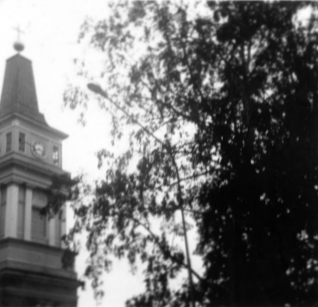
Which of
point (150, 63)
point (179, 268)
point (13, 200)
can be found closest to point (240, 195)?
point (179, 268)

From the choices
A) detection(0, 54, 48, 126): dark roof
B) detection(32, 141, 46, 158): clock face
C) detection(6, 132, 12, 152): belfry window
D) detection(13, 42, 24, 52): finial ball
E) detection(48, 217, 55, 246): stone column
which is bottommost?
detection(48, 217, 55, 246): stone column

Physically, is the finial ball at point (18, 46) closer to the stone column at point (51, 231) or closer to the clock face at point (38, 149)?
the clock face at point (38, 149)

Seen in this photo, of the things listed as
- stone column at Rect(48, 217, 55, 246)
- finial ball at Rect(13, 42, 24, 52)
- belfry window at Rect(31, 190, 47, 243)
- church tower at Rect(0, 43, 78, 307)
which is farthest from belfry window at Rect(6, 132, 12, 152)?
finial ball at Rect(13, 42, 24, 52)

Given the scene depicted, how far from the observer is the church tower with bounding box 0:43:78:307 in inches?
191

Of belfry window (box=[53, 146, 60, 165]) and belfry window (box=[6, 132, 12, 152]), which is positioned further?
belfry window (box=[53, 146, 60, 165])

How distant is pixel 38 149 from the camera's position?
5.18 m

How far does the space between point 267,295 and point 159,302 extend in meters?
0.96

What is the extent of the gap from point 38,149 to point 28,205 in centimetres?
51

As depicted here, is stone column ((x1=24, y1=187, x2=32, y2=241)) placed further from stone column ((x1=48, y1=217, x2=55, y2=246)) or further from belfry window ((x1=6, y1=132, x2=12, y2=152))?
belfry window ((x1=6, y1=132, x2=12, y2=152))

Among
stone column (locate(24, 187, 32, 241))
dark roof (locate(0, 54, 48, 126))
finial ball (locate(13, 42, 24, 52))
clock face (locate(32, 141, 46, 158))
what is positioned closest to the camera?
stone column (locate(24, 187, 32, 241))

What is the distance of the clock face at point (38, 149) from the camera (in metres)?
5.18

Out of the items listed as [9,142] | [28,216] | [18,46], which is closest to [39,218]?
[28,216]

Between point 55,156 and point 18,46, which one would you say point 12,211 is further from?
point 18,46

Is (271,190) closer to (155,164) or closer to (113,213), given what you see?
(155,164)
